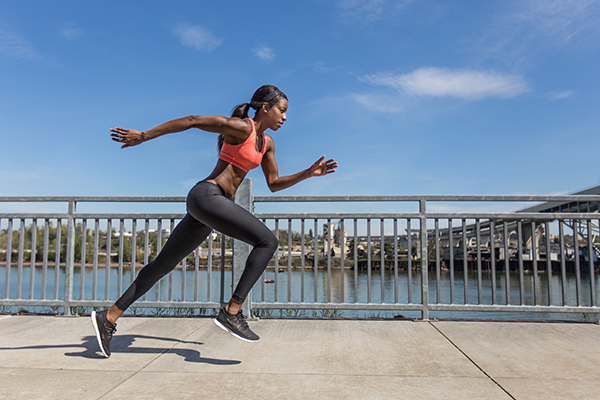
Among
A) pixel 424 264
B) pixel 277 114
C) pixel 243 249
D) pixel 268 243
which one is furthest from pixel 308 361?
pixel 424 264

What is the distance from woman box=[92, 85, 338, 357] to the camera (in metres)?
2.75


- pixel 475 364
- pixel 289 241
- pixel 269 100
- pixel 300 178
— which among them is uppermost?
pixel 269 100

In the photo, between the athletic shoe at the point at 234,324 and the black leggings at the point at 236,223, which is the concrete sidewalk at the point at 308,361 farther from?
the black leggings at the point at 236,223

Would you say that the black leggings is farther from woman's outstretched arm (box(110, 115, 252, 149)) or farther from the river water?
the river water

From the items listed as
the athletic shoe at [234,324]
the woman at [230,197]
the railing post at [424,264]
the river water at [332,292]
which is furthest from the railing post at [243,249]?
the railing post at [424,264]

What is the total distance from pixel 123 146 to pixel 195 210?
0.57 m

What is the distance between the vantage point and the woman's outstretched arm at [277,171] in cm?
324

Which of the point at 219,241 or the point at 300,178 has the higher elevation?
the point at 300,178

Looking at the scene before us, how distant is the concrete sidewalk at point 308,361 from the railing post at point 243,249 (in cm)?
29

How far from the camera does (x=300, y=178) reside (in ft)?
10.7

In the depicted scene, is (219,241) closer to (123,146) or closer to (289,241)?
(289,241)

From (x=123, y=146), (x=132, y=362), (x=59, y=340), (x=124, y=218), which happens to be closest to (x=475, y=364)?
(x=132, y=362)

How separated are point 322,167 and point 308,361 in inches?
53.0

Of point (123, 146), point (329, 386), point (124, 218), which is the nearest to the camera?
point (329, 386)
